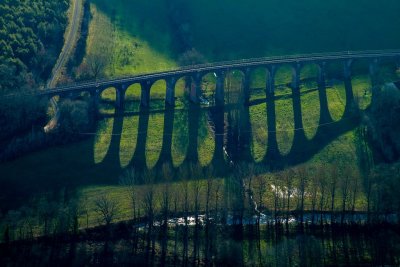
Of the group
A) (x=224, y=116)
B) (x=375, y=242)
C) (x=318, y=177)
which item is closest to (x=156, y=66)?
(x=224, y=116)

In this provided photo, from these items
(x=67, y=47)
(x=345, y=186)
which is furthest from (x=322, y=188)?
(x=67, y=47)

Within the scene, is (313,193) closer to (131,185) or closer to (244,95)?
(131,185)

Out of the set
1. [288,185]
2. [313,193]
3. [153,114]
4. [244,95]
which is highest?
[244,95]

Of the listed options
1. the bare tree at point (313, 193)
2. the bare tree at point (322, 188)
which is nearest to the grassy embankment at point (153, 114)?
the bare tree at point (322, 188)

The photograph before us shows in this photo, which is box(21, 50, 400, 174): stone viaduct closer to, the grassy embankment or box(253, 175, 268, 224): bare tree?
the grassy embankment

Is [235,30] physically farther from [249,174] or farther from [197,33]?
[249,174]

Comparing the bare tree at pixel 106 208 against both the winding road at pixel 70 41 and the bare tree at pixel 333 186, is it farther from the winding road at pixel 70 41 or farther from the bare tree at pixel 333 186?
the winding road at pixel 70 41

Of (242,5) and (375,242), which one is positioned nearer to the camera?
(375,242)
